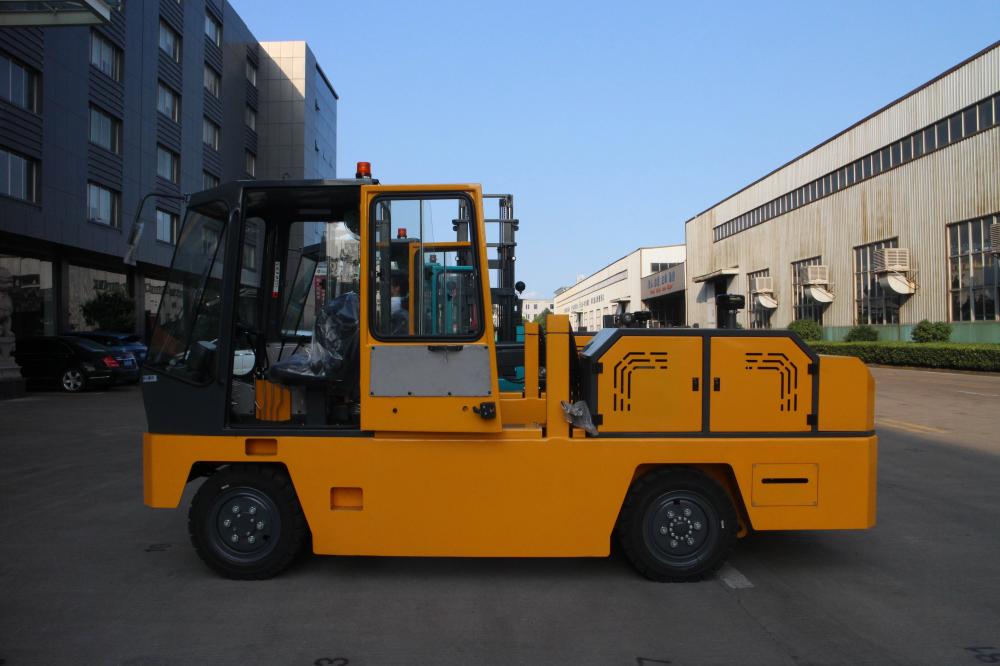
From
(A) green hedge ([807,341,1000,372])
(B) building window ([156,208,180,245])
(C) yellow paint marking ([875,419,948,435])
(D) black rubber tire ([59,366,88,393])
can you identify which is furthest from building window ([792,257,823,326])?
(D) black rubber tire ([59,366,88,393])

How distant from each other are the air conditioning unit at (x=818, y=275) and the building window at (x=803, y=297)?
129 cm

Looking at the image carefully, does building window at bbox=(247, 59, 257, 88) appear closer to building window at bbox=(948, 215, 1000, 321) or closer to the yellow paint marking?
building window at bbox=(948, 215, 1000, 321)

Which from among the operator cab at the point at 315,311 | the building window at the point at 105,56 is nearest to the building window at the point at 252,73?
the building window at the point at 105,56

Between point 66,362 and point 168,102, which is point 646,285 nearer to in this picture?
point 168,102

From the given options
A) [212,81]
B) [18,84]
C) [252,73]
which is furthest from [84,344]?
[252,73]

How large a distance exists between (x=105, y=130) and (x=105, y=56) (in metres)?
2.82

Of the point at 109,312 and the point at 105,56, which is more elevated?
the point at 105,56

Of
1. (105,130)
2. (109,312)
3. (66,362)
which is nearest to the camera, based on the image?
(66,362)

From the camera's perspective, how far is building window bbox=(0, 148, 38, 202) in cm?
2278

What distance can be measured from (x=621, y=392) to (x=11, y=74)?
25.5 meters

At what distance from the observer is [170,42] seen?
33875mm

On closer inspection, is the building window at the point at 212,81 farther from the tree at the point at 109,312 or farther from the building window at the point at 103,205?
the tree at the point at 109,312

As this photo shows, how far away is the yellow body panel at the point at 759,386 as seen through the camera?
15.9 feet

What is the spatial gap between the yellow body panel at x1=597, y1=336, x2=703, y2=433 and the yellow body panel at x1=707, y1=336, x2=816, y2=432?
5.2 inches
